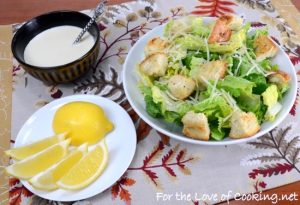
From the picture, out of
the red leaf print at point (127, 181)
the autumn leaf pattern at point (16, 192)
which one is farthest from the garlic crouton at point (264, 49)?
the autumn leaf pattern at point (16, 192)

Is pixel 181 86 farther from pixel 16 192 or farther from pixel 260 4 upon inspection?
pixel 260 4

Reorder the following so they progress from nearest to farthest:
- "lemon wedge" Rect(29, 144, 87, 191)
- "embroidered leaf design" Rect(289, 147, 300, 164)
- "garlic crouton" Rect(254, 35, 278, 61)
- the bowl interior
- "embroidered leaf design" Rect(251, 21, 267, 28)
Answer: "lemon wedge" Rect(29, 144, 87, 191)
"embroidered leaf design" Rect(289, 147, 300, 164)
"garlic crouton" Rect(254, 35, 278, 61)
the bowl interior
"embroidered leaf design" Rect(251, 21, 267, 28)

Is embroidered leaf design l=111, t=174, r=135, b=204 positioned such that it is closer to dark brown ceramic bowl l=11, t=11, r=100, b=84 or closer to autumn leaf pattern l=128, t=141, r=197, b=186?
autumn leaf pattern l=128, t=141, r=197, b=186

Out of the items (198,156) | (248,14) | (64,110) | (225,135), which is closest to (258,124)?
(225,135)

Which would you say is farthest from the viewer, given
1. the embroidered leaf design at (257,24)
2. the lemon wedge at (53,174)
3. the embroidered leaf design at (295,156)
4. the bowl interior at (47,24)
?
the embroidered leaf design at (257,24)

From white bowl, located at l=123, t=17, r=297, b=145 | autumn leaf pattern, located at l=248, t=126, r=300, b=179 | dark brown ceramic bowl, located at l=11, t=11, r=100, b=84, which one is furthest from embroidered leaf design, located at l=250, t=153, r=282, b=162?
dark brown ceramic bowl, located at l=11, t=11, r=100, b=84

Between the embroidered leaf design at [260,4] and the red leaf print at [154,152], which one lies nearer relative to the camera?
the red leaf print at [154,152]

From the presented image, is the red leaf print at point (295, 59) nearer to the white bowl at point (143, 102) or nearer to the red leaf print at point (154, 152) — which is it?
the white bowl at point (143, 102)
